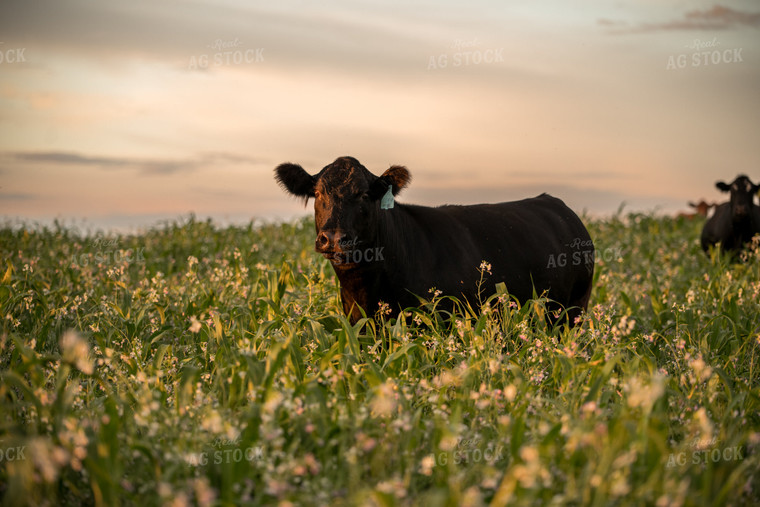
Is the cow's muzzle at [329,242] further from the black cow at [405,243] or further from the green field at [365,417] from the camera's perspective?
the green field at [365,417]

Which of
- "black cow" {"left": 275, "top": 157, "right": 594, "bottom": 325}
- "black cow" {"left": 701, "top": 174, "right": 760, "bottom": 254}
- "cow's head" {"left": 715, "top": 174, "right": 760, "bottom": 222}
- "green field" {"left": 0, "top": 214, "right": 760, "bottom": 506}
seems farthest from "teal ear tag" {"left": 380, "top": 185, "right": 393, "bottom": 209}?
"cow's head" {"left": 715, "top": 174, "right": 760, "bottom": 222}

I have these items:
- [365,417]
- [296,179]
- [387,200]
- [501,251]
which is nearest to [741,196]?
[501,251]

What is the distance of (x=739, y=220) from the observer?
1471 cm

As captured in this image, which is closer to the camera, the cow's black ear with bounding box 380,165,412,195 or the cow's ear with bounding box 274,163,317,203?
the cow's black ear with bounding box 380,165,412,195

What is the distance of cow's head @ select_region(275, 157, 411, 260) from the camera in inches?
234

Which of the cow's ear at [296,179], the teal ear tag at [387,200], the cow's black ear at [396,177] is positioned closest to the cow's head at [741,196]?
the cow's black ear at [396,177]

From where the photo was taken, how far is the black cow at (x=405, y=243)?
6.21 metres

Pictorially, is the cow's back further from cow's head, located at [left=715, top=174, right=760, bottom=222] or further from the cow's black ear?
cow's head, located at [left=715, top=174, right=760, bottom=222]

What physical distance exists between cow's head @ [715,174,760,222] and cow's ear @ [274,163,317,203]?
11.8m

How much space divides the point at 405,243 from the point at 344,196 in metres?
0.88

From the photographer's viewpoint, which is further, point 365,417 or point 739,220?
point 739,220

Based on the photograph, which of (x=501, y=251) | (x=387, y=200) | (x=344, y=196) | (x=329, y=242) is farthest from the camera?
(x=501, y=251)

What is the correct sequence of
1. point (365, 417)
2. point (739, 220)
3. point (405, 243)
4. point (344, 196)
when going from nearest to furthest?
point (365, 417), point (344, 196), point (405, 243), point (739, 220)

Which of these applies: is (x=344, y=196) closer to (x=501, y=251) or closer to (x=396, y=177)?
(x=396, y=177)
